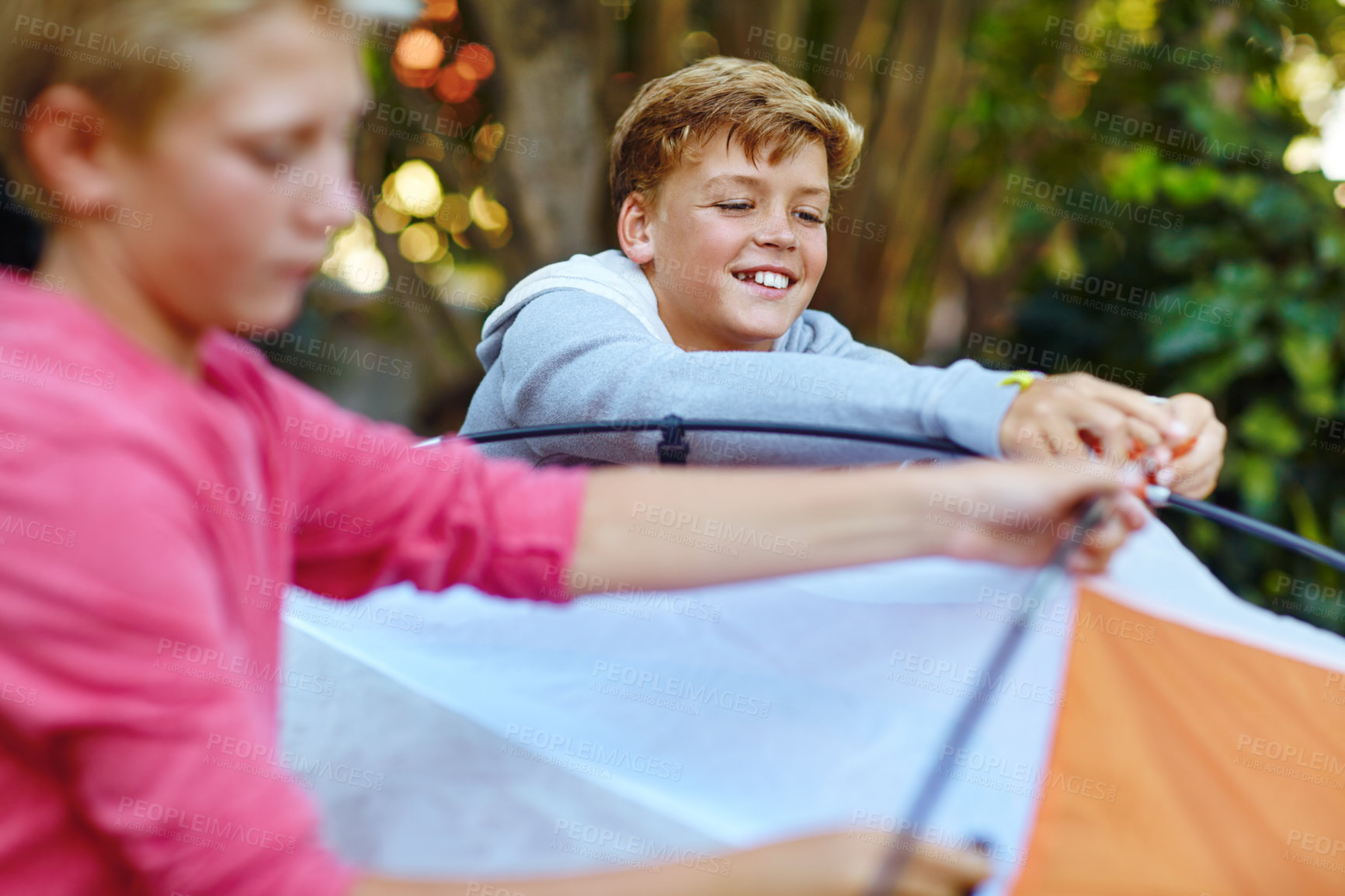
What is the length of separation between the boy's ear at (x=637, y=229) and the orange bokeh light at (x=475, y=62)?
1.83m

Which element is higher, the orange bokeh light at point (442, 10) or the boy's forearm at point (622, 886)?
the orange bokeh light at point (442, 10)

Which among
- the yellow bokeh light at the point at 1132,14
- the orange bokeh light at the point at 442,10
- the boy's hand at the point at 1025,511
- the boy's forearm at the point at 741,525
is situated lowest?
the boy's forearm at the point at 741,525

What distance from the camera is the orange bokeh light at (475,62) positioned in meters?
2.89

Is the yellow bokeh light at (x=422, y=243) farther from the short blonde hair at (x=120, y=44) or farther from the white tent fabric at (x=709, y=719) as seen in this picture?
the short blonde hair at (x=120, y=44)

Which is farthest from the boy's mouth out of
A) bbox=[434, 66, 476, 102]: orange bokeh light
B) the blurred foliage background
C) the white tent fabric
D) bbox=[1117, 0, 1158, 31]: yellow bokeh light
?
bbox=[1117, 0, 1158, 31]: yellow bokeh light

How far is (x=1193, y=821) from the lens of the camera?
26.0 inches

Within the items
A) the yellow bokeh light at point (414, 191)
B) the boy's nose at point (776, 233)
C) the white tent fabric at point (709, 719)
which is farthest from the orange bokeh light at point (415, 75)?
the white tent fabric at point (709, 719)

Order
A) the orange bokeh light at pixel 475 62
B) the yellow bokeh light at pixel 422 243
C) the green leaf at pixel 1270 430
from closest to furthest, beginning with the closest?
the green leaf at pixel 1270 430, the orange bokeh light at pixel 475 62, the yellow bokeh light at pixel 422 243

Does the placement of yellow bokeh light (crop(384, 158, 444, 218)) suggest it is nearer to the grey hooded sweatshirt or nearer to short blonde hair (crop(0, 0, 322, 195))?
the grey hooded sweatshirt

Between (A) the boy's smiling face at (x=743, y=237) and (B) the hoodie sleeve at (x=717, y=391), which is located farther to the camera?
(A) the boy's smiling face at (x=743, y=237)

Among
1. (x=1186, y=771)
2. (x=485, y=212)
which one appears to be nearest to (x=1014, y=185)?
(x=485, y=212)

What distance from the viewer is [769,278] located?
1.05 m

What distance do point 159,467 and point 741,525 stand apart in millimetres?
336

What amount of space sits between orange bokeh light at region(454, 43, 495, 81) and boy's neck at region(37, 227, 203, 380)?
2486mm
